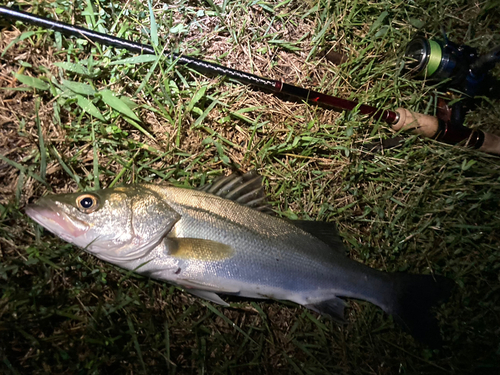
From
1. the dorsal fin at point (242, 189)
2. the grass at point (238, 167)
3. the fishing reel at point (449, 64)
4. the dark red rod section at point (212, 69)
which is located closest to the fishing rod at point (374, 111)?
the dark red rod section at point (212, 69)

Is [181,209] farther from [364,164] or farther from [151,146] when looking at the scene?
[364,164]

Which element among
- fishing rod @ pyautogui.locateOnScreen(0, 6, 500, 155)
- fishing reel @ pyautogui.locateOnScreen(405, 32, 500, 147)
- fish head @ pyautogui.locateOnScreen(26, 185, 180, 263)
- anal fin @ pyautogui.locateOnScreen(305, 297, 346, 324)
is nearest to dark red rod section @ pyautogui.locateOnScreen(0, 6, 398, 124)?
fishing rod @ pyautogui.locateOnScreen(0, 6, 500, 155)

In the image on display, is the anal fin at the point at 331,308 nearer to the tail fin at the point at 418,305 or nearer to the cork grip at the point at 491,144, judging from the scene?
the tail fin at the point at 418,305

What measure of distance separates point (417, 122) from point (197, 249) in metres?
2.43

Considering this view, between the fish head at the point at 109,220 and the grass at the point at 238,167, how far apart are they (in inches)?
17.7

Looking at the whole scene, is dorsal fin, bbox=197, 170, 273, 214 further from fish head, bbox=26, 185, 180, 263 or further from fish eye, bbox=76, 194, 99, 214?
fish eye, bbox=76, 194, 99, 214

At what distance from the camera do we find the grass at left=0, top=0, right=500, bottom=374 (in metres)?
2.35

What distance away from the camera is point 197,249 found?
7.01 ft

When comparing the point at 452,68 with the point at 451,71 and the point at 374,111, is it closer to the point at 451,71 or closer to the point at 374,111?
the point at 451,71

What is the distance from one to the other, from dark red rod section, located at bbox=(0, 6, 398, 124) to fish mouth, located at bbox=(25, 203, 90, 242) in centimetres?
149

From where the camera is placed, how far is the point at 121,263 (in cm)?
212

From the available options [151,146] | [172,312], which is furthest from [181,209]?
[172,312]

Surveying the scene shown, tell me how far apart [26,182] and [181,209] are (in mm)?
1395

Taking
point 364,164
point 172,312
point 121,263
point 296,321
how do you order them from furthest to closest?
point 364,164 → point 296,321 → point 172,312 → point 121,263
